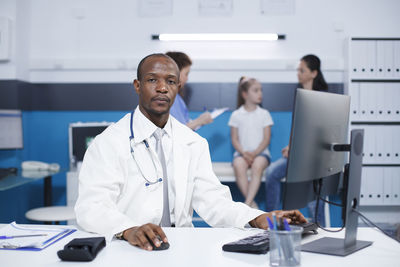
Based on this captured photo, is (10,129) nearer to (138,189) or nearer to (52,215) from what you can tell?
(52,215)

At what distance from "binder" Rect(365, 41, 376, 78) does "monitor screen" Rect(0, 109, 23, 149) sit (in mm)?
3043

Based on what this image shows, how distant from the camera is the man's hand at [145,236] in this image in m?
1.15

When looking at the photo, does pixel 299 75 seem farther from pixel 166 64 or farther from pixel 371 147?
pixel 166 64

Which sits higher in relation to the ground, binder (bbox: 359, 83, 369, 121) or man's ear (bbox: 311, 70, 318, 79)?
man's ear (bbox: 311, 70, 318, 79)

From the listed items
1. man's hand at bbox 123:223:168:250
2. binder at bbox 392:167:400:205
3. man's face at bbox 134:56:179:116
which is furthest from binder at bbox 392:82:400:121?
man's hand at bbox 123:223:168:250

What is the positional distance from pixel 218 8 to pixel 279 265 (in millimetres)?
3444

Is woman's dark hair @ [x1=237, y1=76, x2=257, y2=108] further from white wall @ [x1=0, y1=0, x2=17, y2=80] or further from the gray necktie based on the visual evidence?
the gray necktie

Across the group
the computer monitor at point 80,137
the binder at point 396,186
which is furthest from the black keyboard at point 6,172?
the binder at point 396,186

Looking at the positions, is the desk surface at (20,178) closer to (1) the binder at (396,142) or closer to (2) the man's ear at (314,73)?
(2) the man's ear at (314,73)

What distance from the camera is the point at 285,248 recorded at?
3.42ft

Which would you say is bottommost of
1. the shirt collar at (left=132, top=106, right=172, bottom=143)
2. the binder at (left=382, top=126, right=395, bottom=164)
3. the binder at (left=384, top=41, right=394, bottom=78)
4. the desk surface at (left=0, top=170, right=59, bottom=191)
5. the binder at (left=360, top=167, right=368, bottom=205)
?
the binder at (left=360, top=167, right=368, bottom=205)

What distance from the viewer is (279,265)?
104 cm

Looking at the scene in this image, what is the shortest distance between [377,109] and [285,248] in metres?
3.11

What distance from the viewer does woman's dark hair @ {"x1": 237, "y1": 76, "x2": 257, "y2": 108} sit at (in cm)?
392
